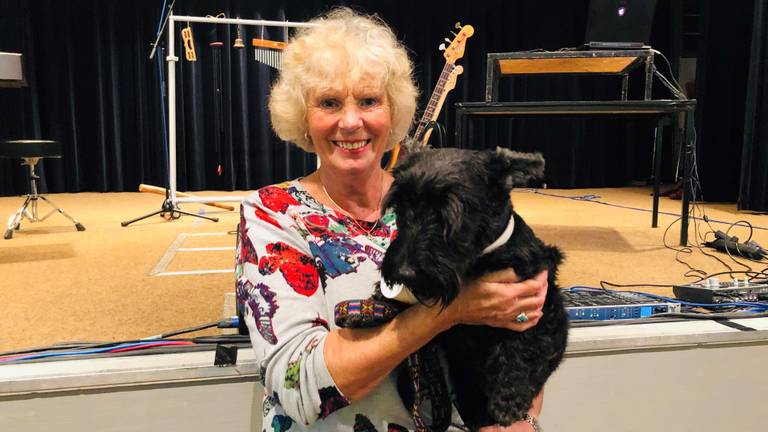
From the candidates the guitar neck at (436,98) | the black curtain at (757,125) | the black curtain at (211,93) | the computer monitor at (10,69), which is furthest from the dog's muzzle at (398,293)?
the black curtain at (211,93)

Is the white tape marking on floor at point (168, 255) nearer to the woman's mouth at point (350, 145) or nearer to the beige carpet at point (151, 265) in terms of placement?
the beige carpet at point (151, 265)

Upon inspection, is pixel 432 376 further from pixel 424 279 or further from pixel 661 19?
pixel 661 19

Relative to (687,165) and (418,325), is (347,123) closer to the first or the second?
(418,325)

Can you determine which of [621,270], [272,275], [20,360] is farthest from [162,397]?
[621,270]

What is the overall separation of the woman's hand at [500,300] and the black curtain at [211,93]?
18.6 ft

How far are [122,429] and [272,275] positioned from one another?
0.75 m

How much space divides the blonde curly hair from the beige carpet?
1017 mm

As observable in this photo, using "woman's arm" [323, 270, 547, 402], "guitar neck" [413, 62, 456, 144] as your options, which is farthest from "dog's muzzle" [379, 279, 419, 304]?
"guitar neck" [413, 62, 456, 144]

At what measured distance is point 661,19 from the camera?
7.77 m

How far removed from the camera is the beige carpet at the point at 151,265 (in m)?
2.10

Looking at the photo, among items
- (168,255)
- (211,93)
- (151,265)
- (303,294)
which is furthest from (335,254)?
(211,93)

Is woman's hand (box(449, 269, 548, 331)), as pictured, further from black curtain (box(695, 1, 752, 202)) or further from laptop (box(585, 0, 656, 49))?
black curtain (box(695, 1, 752, 202))

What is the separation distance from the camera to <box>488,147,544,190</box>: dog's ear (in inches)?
36.4

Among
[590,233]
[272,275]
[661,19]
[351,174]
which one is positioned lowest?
[590,233]
